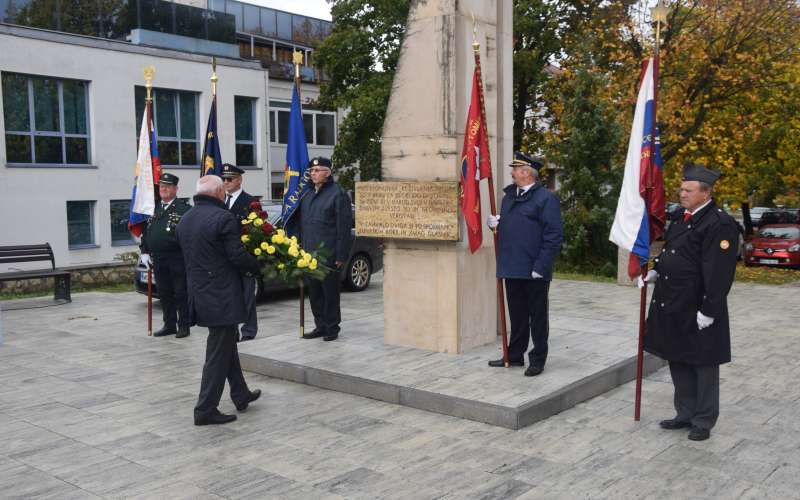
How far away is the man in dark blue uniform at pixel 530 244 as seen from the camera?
22.7 feet

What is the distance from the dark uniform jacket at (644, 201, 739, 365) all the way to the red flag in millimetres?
2024

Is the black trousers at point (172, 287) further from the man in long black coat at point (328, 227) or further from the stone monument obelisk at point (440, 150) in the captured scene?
the stone monument obelisk at point (440, 150)

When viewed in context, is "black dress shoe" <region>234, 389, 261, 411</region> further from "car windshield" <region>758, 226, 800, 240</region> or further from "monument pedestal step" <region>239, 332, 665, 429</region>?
"car windshield" <region>758, 226, 800, 240</region>

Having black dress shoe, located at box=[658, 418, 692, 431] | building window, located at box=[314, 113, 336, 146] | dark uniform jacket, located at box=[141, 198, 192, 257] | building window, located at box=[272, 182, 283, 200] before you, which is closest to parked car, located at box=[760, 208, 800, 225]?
building window, located at box=[314, 113, 336, 146]

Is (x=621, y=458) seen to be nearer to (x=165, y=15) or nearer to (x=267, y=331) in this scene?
(x=267, y=331)

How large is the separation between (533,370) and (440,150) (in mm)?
2450

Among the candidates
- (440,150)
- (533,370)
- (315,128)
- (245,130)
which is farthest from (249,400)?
(315,128)

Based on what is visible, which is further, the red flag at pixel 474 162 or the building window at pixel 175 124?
the building window at pixel 175 124

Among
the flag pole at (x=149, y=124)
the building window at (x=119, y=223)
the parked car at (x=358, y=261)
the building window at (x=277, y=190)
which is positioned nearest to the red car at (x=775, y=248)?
the parked car at (x=358, y=261)

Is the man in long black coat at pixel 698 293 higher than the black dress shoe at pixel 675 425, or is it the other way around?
the man in long black coat at pixel 698 293

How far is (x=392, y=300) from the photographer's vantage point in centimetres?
838

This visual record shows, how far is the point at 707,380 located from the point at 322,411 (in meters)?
3.15

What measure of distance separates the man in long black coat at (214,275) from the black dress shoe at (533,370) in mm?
2643

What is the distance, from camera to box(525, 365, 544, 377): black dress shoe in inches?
277
